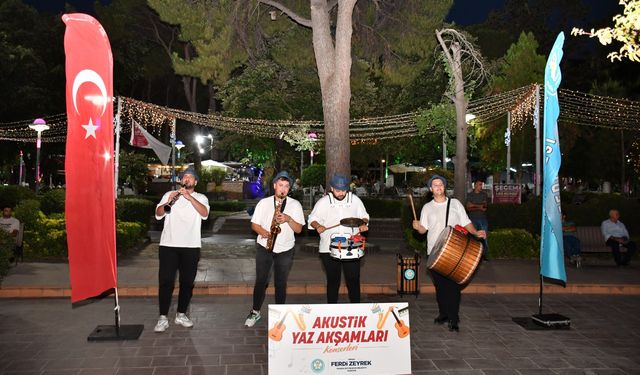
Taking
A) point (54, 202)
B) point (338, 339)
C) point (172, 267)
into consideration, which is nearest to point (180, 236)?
point (172, 267)

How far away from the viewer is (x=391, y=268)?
11.5 meters

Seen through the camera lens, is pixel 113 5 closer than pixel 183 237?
No

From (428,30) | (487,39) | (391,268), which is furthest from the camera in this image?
(487,39)

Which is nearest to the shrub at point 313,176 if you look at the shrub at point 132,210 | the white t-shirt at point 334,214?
the shrub at point 132,210

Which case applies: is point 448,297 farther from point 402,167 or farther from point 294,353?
point 402,167

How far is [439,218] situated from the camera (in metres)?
6.91

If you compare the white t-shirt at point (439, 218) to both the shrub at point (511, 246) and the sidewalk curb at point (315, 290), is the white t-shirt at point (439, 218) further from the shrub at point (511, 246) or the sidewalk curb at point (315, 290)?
the shrub at point (511, 246)

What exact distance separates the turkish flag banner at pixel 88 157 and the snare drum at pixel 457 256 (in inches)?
145

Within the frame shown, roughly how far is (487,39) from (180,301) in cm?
3855

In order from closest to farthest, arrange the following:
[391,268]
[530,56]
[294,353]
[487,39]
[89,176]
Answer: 1. [294,353]
2. [89,176]
3. [391,268]
4. [530,56]
5. [487,39]

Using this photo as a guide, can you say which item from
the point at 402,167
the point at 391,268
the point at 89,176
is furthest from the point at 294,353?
the point at 402,167

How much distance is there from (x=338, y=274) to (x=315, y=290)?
2917 mm

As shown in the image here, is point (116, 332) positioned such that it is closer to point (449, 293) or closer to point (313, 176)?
point (449, 293)

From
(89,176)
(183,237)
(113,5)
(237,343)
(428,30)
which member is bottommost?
(237,343)
